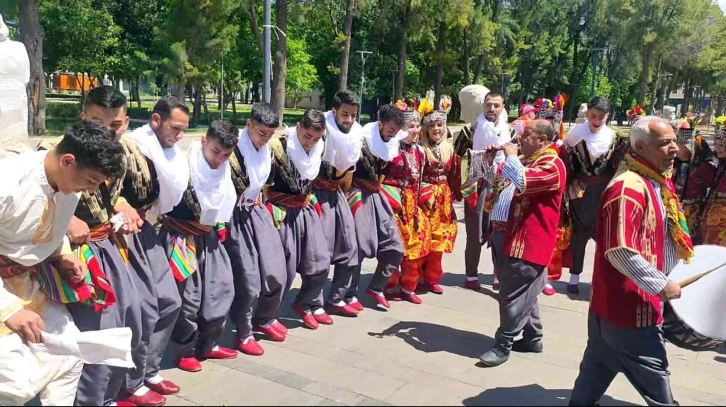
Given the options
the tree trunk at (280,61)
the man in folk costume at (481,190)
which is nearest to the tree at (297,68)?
the tree trunk at (280,61)

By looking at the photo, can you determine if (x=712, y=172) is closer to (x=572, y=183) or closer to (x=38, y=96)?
(x=572, y=183)

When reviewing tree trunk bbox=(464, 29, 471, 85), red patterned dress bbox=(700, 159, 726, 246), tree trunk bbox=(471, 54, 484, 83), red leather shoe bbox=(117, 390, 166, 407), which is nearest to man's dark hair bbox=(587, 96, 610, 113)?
red patterned dress bbox=(700, 159, 726, 246)

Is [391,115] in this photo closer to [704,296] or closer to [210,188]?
[210,188]

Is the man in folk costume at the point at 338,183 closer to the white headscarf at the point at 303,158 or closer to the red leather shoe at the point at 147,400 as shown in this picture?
the white headscarf at the point at 303,158

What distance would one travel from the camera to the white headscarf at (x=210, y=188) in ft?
11.7

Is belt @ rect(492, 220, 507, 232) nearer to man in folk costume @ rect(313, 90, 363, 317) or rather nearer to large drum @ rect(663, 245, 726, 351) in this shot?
man in folk costume @ rect(313, 90, 363, 317)

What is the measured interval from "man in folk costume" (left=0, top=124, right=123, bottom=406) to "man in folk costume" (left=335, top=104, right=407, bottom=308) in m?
2.56

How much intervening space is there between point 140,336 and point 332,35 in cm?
3493

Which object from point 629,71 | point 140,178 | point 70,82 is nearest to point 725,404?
point 140,178

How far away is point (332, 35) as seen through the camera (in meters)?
36.6

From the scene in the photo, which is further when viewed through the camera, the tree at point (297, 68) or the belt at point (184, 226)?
the tree at point (297, 68)

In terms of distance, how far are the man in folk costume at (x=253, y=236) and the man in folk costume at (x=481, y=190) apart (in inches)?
85.4

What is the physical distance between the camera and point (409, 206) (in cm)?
544

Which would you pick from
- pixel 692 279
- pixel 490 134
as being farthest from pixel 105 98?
pixel 490 134
